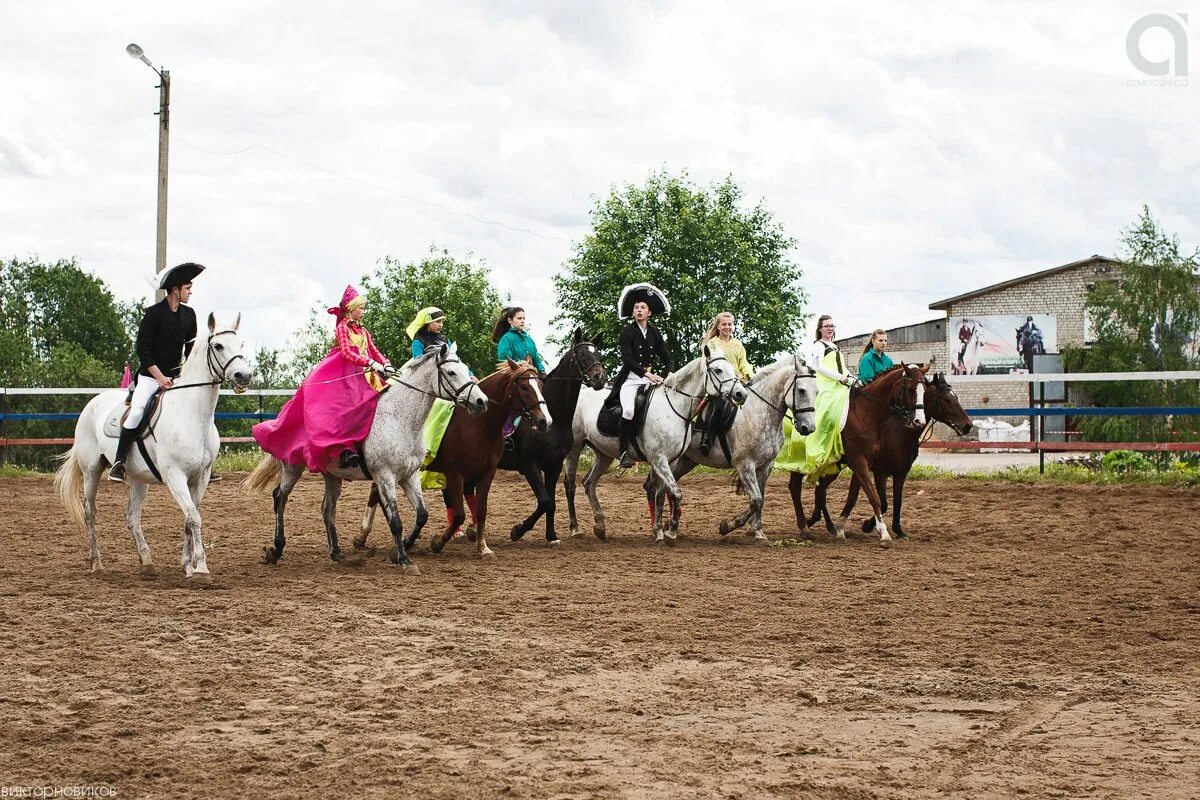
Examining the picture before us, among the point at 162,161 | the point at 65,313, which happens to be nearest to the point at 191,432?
the point at 162,161

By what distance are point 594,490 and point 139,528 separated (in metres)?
5.07

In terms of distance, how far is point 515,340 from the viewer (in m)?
13.6

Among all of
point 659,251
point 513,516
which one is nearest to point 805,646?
point 513,516

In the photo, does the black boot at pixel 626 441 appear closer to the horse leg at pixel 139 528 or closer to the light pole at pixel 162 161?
the horse leg at pixel 139 528

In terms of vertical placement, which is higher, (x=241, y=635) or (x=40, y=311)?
(x=40, y=311)

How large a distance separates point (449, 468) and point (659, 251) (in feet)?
88.5

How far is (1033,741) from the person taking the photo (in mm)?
5543

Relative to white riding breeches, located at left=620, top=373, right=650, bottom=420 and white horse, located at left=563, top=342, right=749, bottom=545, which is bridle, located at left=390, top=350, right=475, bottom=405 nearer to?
white riding breeches, located at left=620, top=373, right=650, bottom=420

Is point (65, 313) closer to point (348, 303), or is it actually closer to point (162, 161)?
point (162, 161)

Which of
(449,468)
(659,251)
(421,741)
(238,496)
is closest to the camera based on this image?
(421,741)

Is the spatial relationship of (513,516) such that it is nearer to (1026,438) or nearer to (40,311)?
(1026,438)

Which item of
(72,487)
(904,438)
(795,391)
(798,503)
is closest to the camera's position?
(72,487)

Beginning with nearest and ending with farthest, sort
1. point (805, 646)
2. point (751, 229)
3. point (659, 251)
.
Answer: point (805, 646), point (659, 251), point (751, 229)

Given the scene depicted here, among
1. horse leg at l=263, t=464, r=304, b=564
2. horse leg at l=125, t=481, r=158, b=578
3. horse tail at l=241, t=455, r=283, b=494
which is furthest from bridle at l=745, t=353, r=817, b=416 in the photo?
horse leg at l=125, t=481, r=158, b=578
